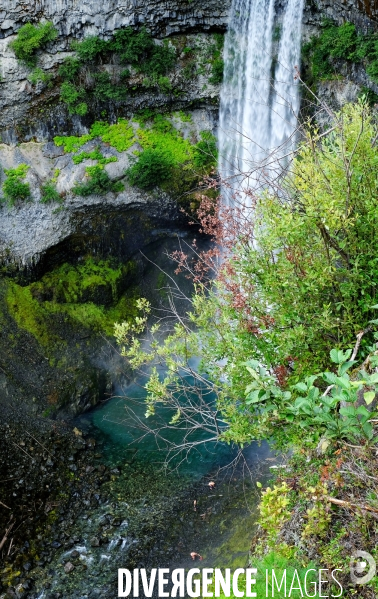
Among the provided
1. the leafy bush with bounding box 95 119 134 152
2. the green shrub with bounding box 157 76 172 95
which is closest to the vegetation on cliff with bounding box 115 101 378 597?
the leafy bush with bounding box 95 119 134 152

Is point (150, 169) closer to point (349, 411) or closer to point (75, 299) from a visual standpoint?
point (75, 299)

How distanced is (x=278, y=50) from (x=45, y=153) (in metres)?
8.09

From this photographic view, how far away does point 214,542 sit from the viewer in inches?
397

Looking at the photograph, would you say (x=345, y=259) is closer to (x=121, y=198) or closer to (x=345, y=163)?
(x=345, y=163)

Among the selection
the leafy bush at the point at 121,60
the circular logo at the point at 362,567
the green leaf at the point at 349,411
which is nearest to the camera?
the green leaf at the point at 349,411

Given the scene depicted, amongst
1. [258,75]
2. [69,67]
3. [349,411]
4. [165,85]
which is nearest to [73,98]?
[69,67]

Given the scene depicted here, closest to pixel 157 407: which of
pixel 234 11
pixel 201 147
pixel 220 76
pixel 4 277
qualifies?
pixel 4 277

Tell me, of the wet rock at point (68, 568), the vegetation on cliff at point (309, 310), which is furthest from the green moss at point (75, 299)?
the vegetation on cliff at point (309, 310)

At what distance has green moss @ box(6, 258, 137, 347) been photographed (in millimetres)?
15688

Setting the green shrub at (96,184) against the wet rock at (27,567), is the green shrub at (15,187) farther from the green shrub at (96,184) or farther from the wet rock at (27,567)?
the wet rock at (27,567)

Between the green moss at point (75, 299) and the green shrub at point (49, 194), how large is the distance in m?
2.10

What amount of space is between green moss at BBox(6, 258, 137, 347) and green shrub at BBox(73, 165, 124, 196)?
7.26 feet

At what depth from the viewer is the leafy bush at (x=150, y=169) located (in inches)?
632

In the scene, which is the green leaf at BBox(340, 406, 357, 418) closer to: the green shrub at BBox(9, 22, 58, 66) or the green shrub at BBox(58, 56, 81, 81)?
the green shrub at BBox(58, 56, 81, 81)
